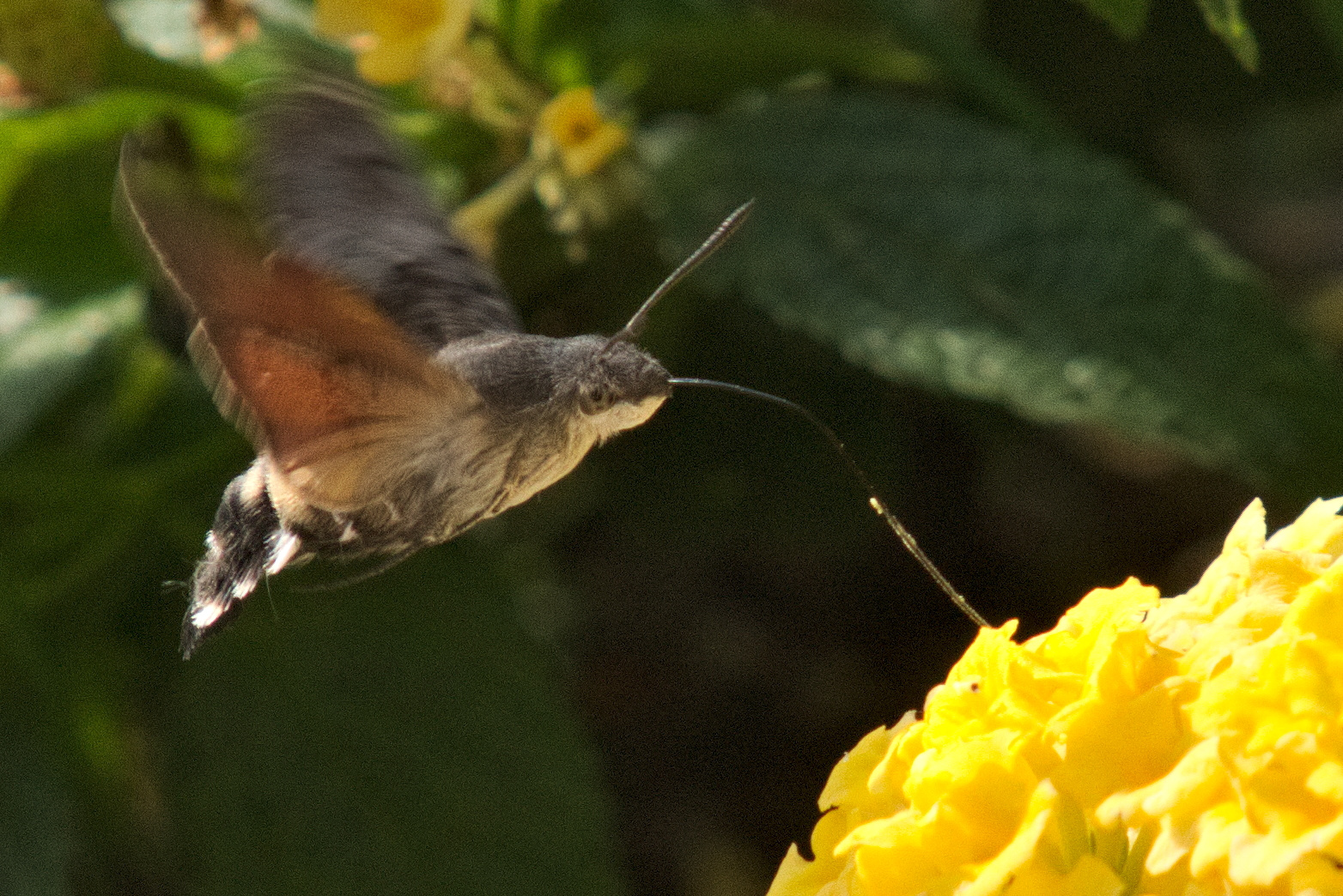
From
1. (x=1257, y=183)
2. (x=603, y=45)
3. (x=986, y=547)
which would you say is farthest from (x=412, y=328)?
(x=1257, y=183)

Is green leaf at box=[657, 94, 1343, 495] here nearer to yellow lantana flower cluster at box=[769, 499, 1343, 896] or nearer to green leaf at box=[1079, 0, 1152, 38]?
green leaf at box=[1079, 0, 1152, 38]

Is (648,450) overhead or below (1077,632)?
below

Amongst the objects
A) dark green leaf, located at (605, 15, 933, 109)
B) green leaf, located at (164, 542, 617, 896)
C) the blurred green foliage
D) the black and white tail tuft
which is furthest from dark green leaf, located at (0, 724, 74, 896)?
dark green leaf, located at (605, 15, 933, 109)

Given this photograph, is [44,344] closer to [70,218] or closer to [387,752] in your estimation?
[70,218]

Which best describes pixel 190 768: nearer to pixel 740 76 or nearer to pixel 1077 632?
pixel 740 76

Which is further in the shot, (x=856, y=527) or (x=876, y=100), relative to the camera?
(x=856, y=527)

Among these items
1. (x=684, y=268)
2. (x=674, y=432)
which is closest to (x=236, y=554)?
(x=684, y=268)
